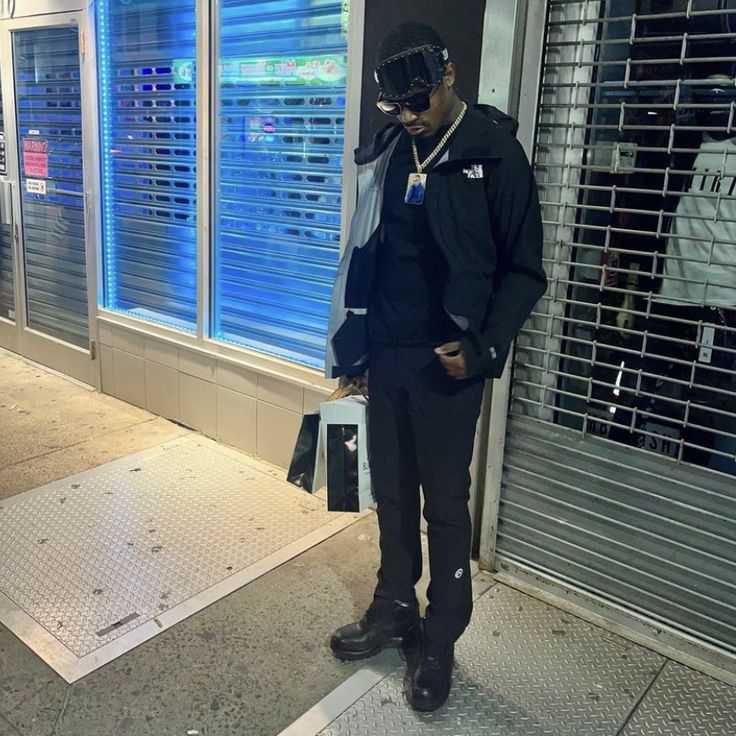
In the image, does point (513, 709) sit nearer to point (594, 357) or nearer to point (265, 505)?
point (594, 357)

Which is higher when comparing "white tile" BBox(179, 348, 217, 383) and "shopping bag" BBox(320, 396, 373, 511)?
"shopping bag" BBox(320, 396, 373, 511)

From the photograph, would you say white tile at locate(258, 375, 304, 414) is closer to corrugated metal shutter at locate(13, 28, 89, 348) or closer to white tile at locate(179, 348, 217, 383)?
white tile at locate(179, 348, 217, 383)

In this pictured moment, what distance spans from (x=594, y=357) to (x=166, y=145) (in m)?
2.78

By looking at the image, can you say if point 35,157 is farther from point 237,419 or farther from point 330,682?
point 330,682

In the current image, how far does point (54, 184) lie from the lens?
4.99 metres

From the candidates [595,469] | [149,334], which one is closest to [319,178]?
Result: [149,334]

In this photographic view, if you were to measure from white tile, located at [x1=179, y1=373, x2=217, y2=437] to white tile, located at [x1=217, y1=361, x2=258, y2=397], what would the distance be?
11 cm

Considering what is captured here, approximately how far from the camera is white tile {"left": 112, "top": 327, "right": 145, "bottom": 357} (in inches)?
176

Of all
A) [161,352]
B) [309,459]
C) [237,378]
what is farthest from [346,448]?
[161,352]

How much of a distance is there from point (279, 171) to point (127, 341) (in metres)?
1.58

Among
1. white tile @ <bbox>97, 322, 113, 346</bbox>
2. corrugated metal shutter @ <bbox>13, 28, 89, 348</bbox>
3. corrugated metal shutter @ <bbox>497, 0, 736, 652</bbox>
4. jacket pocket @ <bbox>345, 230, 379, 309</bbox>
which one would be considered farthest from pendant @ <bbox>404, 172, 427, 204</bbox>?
corrugated metal shutter @ <bbox>13, 28, 89, 348</bbox>

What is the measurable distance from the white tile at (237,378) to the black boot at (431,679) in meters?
1.93

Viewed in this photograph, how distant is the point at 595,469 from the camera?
8.73ft

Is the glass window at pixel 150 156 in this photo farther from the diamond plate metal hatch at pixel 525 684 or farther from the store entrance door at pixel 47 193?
the diamond plate metal hatch at pixel 525 684
